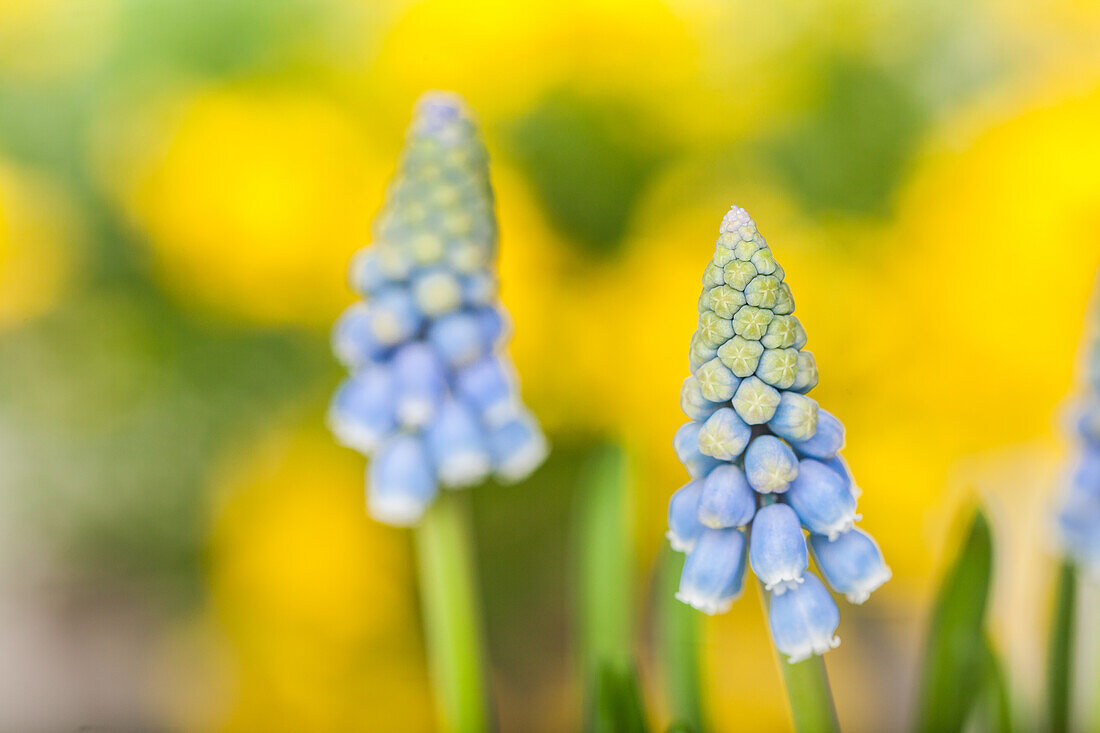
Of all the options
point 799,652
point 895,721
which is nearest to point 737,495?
point 799,652

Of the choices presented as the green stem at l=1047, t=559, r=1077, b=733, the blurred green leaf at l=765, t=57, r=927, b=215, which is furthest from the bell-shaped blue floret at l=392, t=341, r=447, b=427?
the blurred green leaf at l=765, t=57, r=927, b=215

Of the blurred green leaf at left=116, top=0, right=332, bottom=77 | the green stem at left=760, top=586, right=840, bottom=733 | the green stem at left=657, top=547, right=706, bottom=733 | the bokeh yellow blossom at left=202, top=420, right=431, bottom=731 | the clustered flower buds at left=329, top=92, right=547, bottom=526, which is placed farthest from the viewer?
the blurred green leaf at left=116, top=0, right=332, bottom=77

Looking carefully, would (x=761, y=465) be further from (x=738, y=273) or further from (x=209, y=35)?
(x=209, y=35)

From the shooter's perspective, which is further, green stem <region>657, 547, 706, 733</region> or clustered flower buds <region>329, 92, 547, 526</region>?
green stem <region>657, 547, 706, 733</region>

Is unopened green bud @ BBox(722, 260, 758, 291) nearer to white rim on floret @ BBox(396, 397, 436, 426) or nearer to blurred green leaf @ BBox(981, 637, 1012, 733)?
white rim on floret @ BBox(396, 397, 436, 426)

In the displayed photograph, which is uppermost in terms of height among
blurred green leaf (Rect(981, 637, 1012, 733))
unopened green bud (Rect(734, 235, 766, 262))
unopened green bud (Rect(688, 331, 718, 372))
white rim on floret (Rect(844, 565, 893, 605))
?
unopened green bud (Rect(734, 235, 766, 262))

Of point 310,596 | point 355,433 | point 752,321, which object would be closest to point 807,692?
point 752,321

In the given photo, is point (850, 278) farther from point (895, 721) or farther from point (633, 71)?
point (895, 721)
